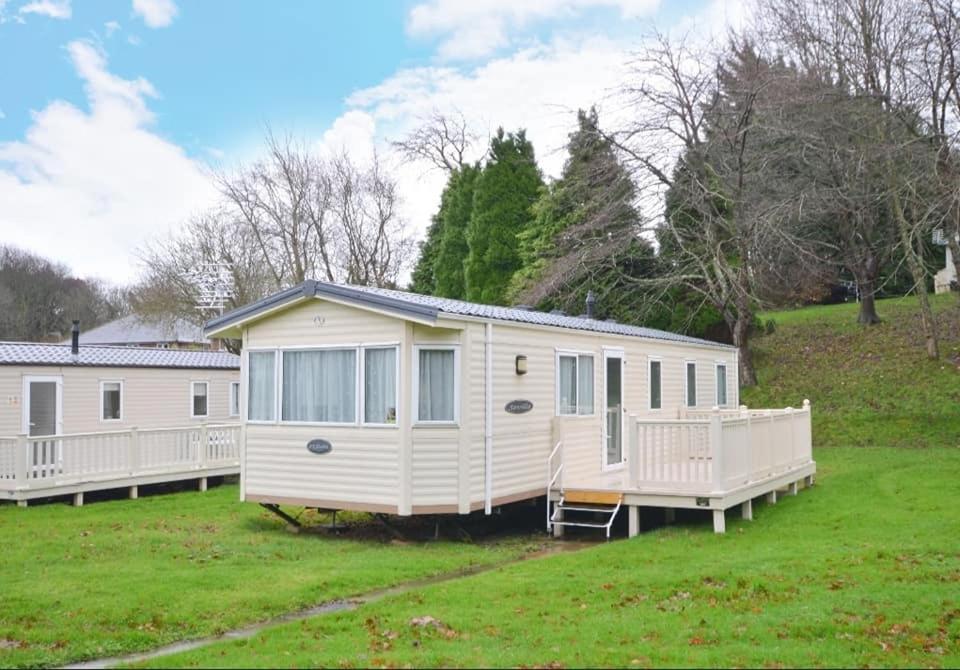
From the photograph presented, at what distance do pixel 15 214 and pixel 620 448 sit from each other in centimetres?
3863

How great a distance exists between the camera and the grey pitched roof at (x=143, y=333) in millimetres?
38312

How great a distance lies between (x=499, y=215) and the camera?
1326 inches

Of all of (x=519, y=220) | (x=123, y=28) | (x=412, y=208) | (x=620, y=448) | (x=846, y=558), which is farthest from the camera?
(x=412, y=208)

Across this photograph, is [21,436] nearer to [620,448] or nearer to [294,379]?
[294,379]

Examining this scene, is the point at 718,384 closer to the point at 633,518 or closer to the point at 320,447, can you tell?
the point at 633,518

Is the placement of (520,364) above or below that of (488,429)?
above

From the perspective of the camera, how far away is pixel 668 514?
13.1 meters

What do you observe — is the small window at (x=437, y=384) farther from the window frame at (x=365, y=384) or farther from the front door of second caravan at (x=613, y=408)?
the front door of second caravan at (x=613, y=408)

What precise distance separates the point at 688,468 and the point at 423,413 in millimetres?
3597

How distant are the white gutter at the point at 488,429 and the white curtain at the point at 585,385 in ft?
7.78

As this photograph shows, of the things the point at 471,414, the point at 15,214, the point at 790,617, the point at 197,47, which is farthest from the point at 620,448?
the point at 15,214

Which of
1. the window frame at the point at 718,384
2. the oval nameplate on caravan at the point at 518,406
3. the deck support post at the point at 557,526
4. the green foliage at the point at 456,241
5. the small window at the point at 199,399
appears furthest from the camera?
the green foliage at the point at 456,241

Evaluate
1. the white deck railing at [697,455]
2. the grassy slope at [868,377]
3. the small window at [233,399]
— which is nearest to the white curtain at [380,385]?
the white deck railing at [697,455]

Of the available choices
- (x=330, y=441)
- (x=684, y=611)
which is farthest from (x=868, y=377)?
(x=684, y=611)
